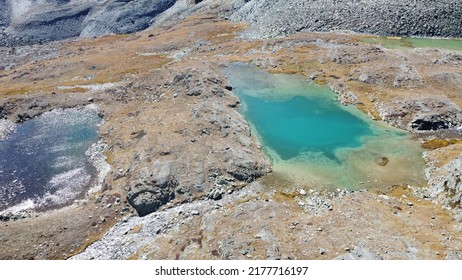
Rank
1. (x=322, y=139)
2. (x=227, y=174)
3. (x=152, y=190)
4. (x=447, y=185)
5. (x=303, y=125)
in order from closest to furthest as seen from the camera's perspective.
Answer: (x=447, y=185) < (x=152, y=190) < (x=227, y=174) < (x=322, y=139) < (x=303, y=125)

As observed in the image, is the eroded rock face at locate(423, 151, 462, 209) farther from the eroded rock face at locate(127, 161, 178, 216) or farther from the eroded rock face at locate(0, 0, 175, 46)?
the eroded rock face at locate(0, 0, 175, 46)

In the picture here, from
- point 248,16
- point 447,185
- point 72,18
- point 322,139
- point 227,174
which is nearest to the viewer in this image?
point 447,185

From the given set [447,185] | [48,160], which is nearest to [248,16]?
[48,160]

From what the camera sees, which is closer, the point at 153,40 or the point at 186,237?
the point at 186,237

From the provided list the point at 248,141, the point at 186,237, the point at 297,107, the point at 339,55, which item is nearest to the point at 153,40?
the point at 339,55

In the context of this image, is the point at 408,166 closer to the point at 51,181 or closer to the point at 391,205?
the point at 391,205

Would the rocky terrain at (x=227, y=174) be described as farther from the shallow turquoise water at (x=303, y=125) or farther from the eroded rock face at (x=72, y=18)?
the eroded rock face at (x=72, y=18)

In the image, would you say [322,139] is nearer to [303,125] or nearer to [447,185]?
[303,125]
